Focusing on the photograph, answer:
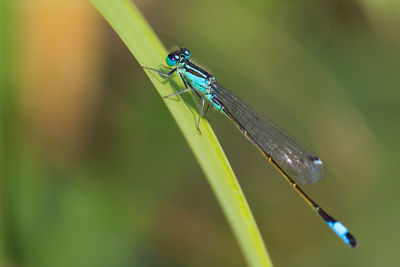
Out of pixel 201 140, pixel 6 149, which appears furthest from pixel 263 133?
pixel 6 149

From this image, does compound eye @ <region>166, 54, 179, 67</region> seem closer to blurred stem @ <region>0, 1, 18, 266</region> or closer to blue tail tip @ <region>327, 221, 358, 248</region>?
blurred stem @ <region>0, 1, 18, 266</region>

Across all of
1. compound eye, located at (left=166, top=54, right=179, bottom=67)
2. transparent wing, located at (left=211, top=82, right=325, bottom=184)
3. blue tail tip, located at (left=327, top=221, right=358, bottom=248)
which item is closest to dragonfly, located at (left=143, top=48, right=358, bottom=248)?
transparent wing, located at (left=211, top=82, right=325, bottom=184)

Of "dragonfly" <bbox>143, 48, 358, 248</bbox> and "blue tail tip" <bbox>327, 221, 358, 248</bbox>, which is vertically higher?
"dragonfly" <bbox>143, 48, 358, 248</bbox>

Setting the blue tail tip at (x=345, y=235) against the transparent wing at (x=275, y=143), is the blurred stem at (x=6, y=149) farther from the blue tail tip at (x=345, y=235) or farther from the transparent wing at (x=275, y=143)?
the blue tail tip at (x=345, y=235)

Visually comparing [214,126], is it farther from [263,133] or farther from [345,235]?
[345,235]

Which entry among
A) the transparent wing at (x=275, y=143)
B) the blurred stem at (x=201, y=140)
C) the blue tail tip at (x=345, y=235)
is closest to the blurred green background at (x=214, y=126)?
the transparent wing at (x=275, y=143)

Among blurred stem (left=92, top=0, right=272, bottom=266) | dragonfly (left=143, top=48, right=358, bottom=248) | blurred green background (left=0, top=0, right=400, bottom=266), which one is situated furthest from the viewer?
blurred green background (left=0, top=0, right=400, bottom=266)

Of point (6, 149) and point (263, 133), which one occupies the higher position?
point (6, 149)
